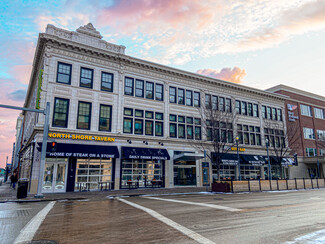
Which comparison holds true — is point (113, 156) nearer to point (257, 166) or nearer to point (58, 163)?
point (58, 163)

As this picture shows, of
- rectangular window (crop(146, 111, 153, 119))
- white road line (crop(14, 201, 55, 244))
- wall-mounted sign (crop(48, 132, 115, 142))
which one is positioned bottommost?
white road line (crop(14, 201, 55, 244))

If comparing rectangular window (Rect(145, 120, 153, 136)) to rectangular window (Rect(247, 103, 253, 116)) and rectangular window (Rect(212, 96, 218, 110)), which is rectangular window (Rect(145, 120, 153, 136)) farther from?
rectangular window (Rect(247, 103, 253, 116))

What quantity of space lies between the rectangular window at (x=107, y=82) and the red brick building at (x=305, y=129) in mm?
29947

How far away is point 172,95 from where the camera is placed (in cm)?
2923

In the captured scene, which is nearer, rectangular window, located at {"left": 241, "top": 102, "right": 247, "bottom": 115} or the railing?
the railing

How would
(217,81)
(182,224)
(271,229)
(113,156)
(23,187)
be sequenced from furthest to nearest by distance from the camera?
(217,81)
(113,156)
(23,187)
(182,224)
(271,229)

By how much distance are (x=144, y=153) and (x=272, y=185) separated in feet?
43.2

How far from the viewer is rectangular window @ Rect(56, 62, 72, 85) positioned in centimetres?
2249

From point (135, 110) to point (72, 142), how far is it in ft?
24.8

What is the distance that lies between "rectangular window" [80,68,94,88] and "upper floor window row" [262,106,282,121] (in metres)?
27.2

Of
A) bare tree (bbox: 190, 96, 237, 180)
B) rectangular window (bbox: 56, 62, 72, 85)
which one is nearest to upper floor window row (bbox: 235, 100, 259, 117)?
bare tree (bbox: 190, 96, 237, 180)

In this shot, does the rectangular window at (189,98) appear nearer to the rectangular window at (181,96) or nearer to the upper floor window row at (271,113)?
the rectangular window at (181,96)

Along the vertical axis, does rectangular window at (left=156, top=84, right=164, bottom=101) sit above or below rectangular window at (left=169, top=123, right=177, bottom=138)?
above

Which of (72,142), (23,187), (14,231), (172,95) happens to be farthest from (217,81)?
(14,231)
